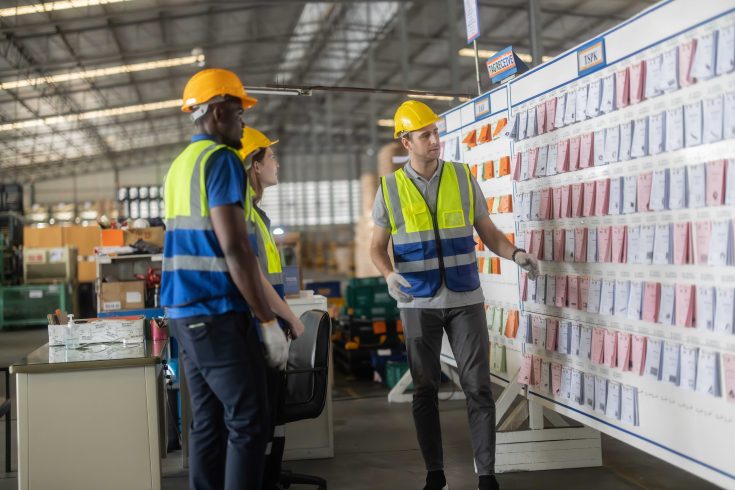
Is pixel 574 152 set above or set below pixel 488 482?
above

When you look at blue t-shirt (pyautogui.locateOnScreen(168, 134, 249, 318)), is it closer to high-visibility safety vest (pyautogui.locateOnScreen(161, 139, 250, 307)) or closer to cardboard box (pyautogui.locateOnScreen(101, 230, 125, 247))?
high-visibility safety vest (pyautogui.locateOnScreen(161, 139, 250, 307))

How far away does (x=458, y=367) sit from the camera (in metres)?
3.81

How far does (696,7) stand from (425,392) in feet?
7.02

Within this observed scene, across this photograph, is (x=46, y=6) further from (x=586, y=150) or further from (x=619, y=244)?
(x=619, y=244)

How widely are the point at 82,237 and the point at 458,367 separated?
14.1 metres

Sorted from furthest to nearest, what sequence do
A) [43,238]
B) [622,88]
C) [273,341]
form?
[43,238] < [622,88] < [273,341]

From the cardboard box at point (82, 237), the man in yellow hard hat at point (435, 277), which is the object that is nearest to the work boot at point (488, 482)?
the man in yellow hard hat at point (435, 277)

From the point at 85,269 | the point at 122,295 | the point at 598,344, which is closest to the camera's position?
the point at 598,344

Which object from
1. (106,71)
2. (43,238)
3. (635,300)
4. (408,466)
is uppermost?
(106,71)

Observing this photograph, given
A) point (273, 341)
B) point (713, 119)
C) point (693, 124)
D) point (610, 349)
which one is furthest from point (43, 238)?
point (713, 119)

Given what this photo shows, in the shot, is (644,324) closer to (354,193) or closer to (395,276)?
(395,276)

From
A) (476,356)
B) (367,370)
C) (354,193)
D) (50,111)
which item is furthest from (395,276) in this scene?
(354,193)

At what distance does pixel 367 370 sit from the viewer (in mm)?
8156

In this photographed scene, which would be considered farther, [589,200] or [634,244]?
[589,200]
